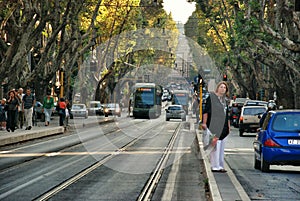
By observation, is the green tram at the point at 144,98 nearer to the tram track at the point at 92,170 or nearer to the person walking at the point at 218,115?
the tram track at the point at 92,170

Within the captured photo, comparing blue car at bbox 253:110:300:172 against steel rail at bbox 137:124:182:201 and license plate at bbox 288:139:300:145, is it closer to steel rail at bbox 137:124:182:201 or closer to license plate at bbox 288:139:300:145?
license plate at bbox 288:139:300:145

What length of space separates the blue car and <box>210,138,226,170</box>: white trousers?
1.30 meters

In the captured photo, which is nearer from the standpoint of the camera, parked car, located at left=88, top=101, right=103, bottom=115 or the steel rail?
the steel rail

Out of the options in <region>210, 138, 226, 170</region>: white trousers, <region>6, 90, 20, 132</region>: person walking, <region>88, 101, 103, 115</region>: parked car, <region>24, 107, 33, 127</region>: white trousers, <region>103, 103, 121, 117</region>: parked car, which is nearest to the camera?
<region>210, 138, 226, 170</region>: white trousers

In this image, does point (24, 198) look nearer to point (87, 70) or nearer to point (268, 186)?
point (268, 186)

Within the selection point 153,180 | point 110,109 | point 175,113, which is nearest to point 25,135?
point 153,180

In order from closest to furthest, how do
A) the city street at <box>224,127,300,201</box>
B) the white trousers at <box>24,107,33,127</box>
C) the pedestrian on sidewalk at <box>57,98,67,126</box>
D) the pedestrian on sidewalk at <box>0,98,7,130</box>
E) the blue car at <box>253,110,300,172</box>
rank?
1. the city street at <box>224,127,300,201</box>
2. the blue car at <box>253,110,300,172</box>
3. the white trousers at <box>24,107,33,127</box>
4. the pedestrian on sidewalk at <box>0,98,7,130</box>
5. the pedestrian on sidewalk at <box>57,98,67,126</box>

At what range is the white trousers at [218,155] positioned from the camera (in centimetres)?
1559

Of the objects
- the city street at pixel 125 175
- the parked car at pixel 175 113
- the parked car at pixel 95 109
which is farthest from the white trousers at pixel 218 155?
the parked car at pixel 95 109

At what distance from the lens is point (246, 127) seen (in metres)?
37.8

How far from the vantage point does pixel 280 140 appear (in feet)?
54.3

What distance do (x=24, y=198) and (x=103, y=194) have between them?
141cm

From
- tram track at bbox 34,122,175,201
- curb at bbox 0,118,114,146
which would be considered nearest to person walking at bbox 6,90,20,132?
curb at bbox 0,118,114,146

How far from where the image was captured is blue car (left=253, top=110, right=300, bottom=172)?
16422 mm
